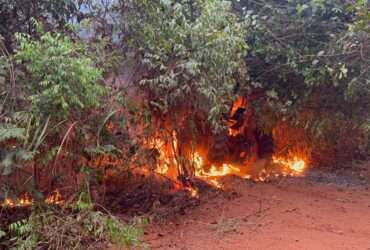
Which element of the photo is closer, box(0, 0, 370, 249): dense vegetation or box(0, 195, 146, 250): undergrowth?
box(0, 195, 146, 250): undergrowth

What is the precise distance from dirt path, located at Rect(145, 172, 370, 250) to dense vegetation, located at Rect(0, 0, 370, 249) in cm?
98

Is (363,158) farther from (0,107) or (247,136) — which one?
(0,107)

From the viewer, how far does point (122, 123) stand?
16.3 feet

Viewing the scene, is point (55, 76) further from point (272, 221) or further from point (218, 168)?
point (218, 168)

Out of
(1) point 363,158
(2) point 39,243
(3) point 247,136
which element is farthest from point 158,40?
(1) point 363,158

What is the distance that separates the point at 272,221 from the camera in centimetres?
512

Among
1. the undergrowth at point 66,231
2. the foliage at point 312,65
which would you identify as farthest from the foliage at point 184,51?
the undergrowth at point 66,231

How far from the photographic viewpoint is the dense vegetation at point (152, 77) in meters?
3.97

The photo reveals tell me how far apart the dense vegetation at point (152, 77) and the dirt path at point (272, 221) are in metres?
0.98

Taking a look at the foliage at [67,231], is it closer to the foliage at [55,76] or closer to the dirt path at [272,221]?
the dirt path at [272,221]

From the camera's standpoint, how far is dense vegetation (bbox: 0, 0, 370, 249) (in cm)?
397

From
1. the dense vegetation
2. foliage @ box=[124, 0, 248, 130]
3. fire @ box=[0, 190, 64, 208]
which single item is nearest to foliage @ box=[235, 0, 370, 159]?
the dense vegetation

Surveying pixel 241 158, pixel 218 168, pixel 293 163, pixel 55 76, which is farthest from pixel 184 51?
pixel 293 163

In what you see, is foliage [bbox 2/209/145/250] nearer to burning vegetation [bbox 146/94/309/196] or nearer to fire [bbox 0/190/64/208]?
fire [bbox 0/190/64/208]
